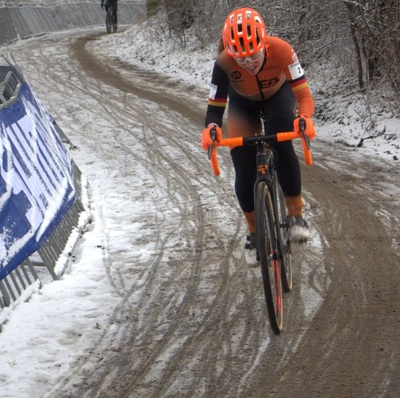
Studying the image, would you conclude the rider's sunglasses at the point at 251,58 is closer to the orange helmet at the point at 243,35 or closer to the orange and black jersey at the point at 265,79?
the orange helmet at the point at 243,35

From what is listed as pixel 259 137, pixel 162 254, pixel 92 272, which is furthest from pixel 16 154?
pixel 259 137

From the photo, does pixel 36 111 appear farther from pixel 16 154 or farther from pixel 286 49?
pixel 286 49

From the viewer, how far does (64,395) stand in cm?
475

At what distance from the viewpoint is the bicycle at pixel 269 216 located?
5125 millimetres

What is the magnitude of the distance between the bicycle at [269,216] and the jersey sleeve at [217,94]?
34 centimetres

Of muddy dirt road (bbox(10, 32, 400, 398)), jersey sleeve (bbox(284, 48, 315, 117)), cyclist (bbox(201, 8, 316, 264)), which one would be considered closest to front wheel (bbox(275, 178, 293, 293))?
cyclist (bbox(201, 8, 316, 264))

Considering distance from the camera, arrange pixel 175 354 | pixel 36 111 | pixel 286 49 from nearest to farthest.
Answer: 1. pixel 175 354
2. pixel 286 49
3. pixel 36 111

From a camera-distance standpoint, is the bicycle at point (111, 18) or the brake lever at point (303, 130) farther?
the bicycle at point (111, 18)

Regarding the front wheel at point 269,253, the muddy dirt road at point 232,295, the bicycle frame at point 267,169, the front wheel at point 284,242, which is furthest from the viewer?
the front wheel at point 284,242

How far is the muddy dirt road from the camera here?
4.82 m

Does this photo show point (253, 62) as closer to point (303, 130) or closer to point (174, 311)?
point (303, 130)

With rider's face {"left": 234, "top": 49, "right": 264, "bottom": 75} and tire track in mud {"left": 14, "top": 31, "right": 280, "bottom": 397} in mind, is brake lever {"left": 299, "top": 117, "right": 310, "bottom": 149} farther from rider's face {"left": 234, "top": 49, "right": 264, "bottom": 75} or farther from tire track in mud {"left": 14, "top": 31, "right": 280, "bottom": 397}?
tire track in mud {"left": 14, "top": 31, "right": 280, "bottom": 397}

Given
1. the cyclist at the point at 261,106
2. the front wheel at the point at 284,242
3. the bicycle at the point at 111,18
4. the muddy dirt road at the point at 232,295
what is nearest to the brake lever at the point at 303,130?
the cyclist at the point at 261,106

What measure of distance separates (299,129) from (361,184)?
4.39 meters
